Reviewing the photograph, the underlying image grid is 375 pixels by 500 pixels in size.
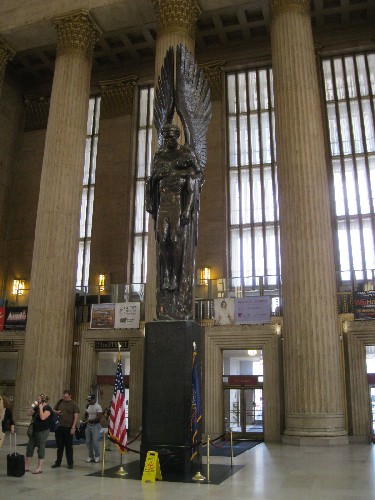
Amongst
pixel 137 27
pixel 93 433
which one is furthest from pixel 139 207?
pixel 93 433

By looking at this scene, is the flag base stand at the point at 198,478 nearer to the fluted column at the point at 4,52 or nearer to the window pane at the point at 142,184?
the window pane at the point at 142,184

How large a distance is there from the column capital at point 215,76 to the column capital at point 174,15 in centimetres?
509

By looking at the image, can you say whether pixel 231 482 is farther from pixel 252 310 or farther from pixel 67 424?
pixel 252 310

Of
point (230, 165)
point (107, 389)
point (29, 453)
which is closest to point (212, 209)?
point (230, 165)

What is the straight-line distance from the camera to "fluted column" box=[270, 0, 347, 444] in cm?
1409

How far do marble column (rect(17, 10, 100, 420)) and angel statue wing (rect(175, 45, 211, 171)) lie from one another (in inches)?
394

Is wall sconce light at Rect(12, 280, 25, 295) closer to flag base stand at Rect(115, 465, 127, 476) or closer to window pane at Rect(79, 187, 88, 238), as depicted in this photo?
window pane at Rect(79, 187, 88, 238)

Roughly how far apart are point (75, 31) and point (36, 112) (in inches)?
321

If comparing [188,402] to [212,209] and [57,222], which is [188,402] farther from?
[212,209]

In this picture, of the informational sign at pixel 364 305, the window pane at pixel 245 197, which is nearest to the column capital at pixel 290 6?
the window pane at pixel 245 197

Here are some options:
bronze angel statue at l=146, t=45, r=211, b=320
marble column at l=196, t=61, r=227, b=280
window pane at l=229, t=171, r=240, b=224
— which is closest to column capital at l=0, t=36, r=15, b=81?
marble column at l=196, t=61, r=227, b=280

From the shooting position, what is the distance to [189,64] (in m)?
9.27

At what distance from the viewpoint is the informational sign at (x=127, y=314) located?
1867 cm

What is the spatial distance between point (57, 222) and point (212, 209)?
7526 millimetres
